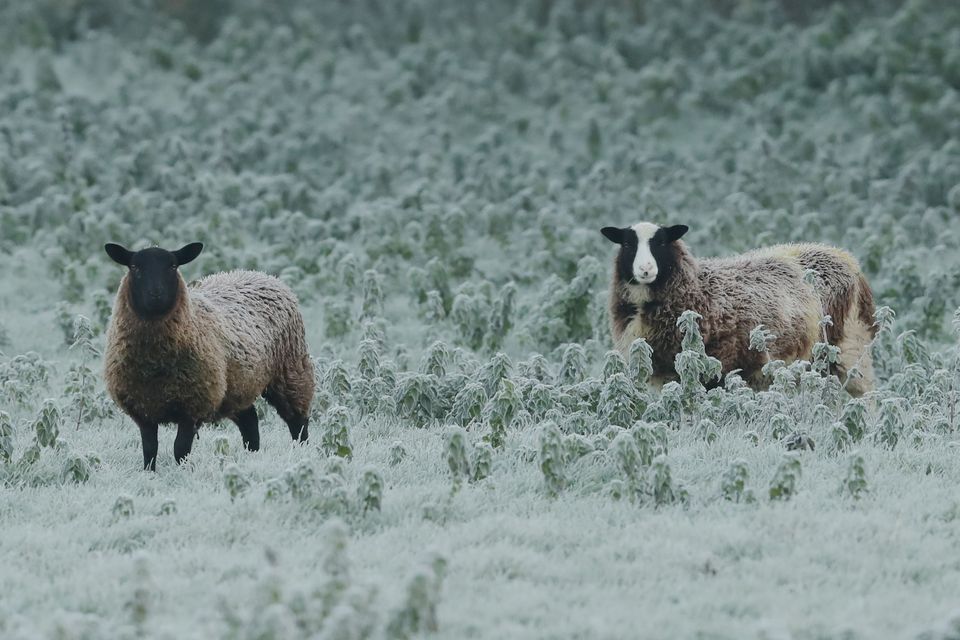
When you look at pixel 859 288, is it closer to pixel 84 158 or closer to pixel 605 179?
pixel 605 179

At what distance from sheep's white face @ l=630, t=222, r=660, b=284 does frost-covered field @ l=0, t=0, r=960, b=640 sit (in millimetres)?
845

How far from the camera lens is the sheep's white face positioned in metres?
9.41

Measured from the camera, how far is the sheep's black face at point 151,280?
795 cm

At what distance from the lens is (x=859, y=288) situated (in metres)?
10.7

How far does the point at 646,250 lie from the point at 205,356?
3238 millimetres

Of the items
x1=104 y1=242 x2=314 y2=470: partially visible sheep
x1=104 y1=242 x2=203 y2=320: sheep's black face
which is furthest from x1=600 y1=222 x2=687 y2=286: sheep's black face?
x1=104 y1=242 x2=203 y2=320: sheep's black face

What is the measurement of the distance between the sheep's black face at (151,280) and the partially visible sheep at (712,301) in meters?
3.26

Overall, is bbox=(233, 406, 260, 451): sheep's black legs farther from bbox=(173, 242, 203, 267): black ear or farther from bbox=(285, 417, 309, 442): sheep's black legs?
bbox=(173, 242, 203, 267): black ear

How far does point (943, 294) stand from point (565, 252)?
4.02m

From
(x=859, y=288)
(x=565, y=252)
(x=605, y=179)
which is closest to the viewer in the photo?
(x=859, y=288)

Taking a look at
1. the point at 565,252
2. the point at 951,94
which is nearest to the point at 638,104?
the point at 951,94

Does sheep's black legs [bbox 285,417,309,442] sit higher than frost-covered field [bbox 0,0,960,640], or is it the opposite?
frost-covered field [bbox 0,0,960,640]

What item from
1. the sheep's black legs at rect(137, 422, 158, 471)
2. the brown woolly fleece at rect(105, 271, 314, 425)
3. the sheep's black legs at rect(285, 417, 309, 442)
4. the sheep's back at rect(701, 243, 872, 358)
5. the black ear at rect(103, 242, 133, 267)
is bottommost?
the sheep's black legs at rect(285, 417, 309, 442)

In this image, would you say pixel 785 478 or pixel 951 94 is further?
pixel 951 94
